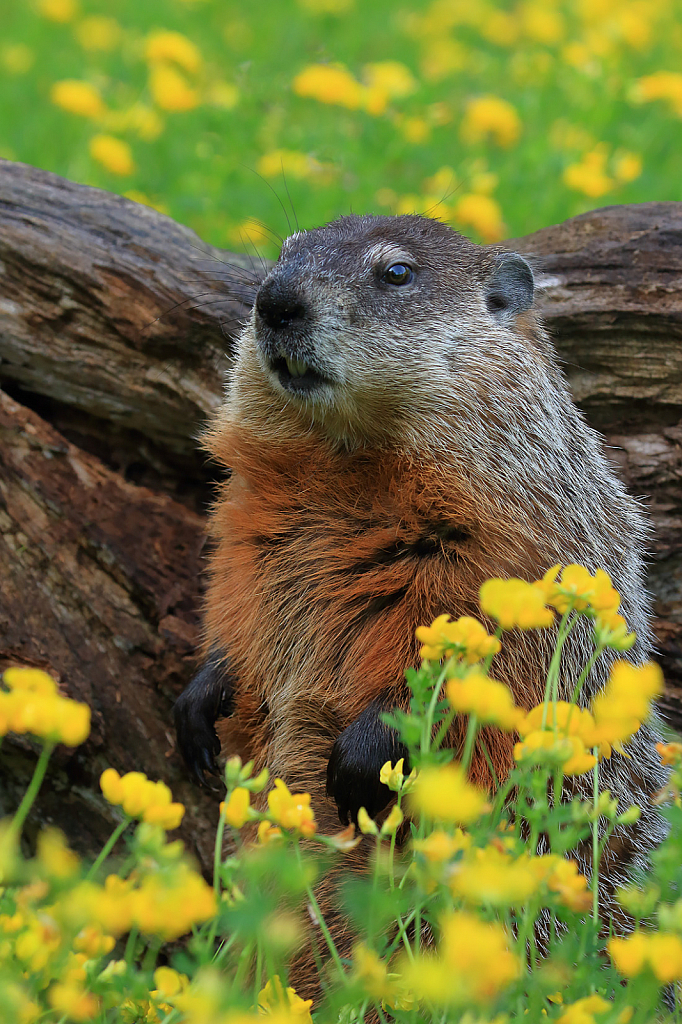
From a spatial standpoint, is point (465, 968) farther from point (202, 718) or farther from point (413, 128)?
point (413, 128)

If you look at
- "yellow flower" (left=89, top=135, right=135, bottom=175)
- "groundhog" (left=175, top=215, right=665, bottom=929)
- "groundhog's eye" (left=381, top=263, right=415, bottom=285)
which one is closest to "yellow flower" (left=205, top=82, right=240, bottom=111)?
"yellow flower" (left=89, top=135, right=135, bottom=175)

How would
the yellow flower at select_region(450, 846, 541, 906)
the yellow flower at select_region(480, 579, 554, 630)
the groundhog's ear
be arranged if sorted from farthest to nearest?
the groundhog's ear, the yellow flower at select_region(480, 579, 554, 630), the yellow flower at select_region(450, 846, 541, 906)

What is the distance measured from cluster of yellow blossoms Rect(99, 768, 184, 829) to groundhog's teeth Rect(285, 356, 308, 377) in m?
1.85

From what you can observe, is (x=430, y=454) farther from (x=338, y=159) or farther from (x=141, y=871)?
(x=338, y=159)

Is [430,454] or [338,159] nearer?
[430,454]

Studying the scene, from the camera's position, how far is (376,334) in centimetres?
355

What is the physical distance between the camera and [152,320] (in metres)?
4.63

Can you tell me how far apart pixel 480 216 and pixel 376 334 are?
2743 millimetres

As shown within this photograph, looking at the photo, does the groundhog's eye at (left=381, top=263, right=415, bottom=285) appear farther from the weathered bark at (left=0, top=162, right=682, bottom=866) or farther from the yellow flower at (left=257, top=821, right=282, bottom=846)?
the yellow flower at (left=257, top=821, right=282, bottom=846)

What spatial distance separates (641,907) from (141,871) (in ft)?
3.18

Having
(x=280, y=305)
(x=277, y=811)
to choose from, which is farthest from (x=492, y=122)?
(x=277, y=811)

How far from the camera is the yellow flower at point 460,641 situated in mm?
2195

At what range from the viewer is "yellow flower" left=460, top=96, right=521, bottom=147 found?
6.79 m

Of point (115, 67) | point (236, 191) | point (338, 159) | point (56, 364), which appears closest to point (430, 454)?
point (56, 364)
